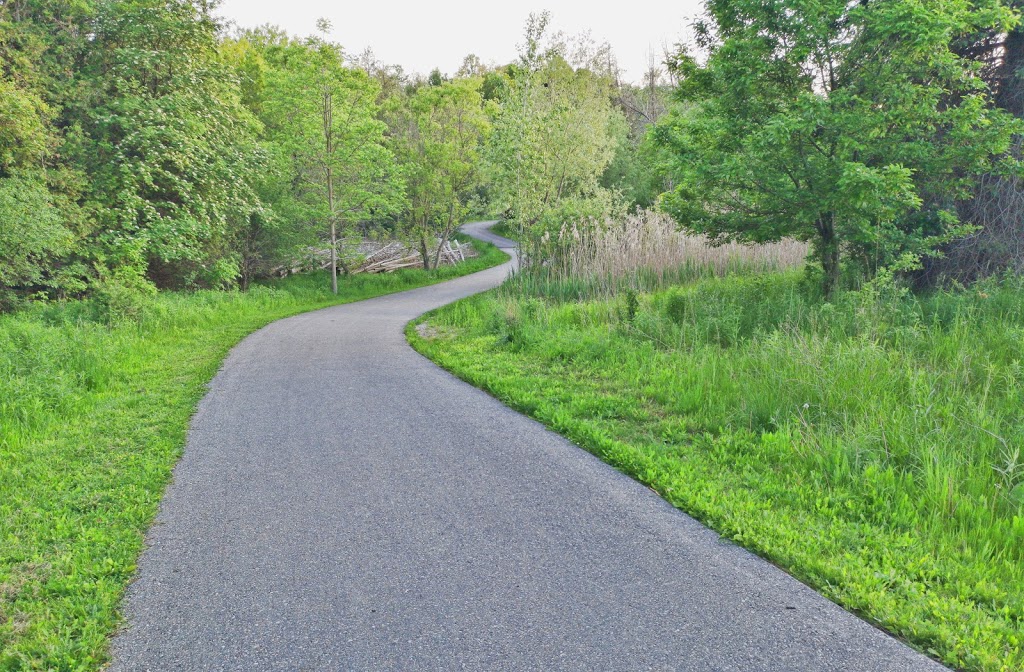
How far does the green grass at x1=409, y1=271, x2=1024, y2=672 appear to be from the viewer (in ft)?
9.03

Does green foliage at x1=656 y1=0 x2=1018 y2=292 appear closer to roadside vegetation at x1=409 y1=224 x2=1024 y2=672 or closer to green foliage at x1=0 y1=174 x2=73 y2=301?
roadside vegetation at x1=409 y1=224 x2=1024 y2=672

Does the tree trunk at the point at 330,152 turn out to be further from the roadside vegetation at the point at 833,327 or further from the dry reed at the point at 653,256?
the dry reed at the point at 653,256

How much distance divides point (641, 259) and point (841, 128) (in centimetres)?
473

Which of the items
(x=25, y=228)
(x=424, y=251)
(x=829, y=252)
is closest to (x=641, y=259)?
(x=829, y=252)

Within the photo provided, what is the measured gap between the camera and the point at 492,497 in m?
3.83

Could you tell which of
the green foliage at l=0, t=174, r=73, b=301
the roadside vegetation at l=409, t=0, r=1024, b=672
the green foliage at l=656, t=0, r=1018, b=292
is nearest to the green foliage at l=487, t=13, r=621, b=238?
the roadside vegetation at l=409, t=0, r=1024, b=672

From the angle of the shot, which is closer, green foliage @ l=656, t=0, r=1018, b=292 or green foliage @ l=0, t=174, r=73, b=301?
green foliage @ l=656, t=0, r=1018, b=292

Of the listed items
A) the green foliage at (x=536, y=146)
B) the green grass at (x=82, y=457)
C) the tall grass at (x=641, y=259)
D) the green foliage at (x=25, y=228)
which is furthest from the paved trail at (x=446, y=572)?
the green foliage at (x=536, y=146)

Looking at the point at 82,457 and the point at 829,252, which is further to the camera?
the point at 829,252

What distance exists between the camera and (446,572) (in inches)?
117

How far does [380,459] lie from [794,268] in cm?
944

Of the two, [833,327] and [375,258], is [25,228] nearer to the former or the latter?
[833,327]

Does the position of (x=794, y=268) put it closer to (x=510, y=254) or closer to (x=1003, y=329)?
(x=1003, y=329)

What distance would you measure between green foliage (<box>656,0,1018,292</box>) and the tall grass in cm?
258
